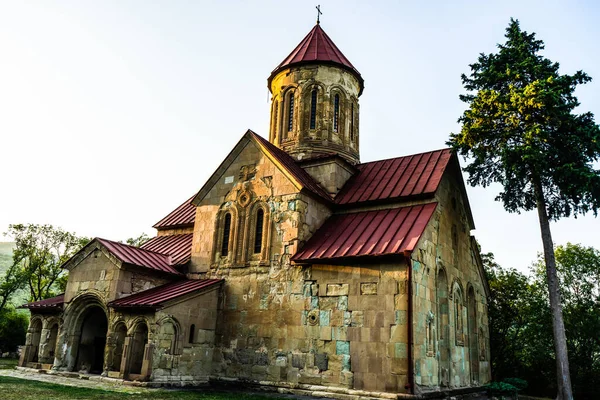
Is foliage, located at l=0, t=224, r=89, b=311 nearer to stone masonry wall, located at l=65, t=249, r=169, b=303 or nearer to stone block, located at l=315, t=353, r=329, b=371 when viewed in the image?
stone masonry wall, located at l=65, t=249, r=169, b=303

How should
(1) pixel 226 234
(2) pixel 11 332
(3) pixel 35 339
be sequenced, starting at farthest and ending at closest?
(2) pixel 11 332 → (3) pixel 35 339 → (1) pixel 226 234

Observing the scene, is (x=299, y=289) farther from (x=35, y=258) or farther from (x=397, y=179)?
(x=35, y=258)

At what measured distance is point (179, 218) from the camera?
57.8ft

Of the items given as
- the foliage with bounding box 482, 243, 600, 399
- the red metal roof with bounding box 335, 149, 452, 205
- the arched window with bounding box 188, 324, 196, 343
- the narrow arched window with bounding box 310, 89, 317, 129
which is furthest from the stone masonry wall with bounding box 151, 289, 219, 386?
the foliage with bounding box 482, 243, 600, 399

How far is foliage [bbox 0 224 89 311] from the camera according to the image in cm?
2661

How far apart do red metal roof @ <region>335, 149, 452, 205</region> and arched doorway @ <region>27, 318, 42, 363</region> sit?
10.3m

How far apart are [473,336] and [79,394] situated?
11.6 metres

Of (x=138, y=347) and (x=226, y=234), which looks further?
(x=226, y=234)

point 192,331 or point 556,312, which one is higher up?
point 556,312

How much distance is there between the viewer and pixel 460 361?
1320 cm

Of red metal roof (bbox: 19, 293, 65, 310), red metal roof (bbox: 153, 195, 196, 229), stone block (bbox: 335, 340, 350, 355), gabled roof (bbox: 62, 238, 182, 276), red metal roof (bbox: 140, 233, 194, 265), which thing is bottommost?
stone block (bbox: 335, 340, 350, 355)

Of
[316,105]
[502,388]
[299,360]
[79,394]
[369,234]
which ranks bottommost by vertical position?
[79,394]

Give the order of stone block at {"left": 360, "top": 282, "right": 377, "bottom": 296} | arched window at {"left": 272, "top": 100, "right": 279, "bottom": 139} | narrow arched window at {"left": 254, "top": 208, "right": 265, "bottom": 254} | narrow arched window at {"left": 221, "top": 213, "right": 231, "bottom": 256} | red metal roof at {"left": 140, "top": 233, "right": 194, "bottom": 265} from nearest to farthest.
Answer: stone block at {"left": 360, "top": 282, "right": 377, "bottom": 296} < narrow arched window at {"left": 254, "top": 208, "right": 265, "bottom": 254} < narrow arched window at {"left": 221, "top": 213, "right": 231, "bottom": 256} < red metal roof at {"left": 140, "top": 233, "right": 194, "bottom": 265} < arched window at {"left": 272, "top": 100, "right": 279, "bottom": 139}

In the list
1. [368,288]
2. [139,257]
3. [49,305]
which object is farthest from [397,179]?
[49,305]
